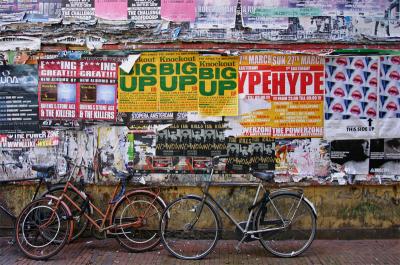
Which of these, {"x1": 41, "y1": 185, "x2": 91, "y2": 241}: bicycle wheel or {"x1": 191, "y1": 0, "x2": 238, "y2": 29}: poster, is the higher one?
{"x1": 191, "y1": 0, "x2": 238, "y2": 29}: poster

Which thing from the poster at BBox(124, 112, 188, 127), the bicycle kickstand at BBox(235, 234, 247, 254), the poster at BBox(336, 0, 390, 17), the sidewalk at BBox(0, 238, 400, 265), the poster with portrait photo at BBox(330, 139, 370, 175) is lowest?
the sidewalk at BBox(0, 238, 400, 265)

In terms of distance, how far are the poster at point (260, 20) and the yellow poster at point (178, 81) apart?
0.90 meters

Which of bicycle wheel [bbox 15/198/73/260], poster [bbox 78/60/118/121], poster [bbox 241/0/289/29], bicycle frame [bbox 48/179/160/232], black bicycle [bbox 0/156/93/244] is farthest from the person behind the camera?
poster [bbox 78/60/118/121]

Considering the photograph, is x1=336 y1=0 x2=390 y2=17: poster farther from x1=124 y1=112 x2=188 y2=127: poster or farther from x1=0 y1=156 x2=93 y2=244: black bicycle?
x1=0 y1=156 x2=93 y2=244: black bicycle

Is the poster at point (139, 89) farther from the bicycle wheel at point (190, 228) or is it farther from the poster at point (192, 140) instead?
the bicycle wheel at point (190, 228)

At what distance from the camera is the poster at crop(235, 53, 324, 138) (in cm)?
734

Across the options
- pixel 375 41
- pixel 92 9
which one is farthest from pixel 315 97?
pixel 92 9

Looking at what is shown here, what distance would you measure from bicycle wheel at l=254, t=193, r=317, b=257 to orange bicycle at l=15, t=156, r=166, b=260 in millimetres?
1383

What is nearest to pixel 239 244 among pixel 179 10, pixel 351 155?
pixel 351 155

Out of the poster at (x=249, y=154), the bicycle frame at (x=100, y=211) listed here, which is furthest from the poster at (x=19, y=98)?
the poster at (x=249, y=154)

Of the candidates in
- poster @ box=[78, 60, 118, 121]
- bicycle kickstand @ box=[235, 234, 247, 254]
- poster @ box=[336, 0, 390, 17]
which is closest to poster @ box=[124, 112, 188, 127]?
poster @ box=[78, 60, 118, 121]

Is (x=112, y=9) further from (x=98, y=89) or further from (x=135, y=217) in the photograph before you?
(x=135, y=217)

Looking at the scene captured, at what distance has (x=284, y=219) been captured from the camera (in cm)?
660

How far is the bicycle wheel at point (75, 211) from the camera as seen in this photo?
22.5 feet
